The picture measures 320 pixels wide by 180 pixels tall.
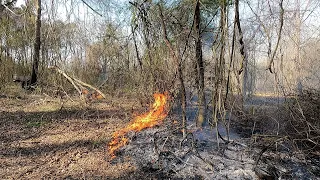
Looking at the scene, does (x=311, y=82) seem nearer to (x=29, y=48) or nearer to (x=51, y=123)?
(x=51, y=123)

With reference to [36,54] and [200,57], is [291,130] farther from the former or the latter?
[36,54]

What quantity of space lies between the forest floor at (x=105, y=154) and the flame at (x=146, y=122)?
0.45ft

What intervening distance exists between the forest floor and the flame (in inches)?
5.4

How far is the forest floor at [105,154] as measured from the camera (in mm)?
3350

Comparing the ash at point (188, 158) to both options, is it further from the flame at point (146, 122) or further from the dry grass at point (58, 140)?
the dry grass at point (58, 140)

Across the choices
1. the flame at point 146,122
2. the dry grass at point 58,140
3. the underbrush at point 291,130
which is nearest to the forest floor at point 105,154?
the dry grass at point 58,140

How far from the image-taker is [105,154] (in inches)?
155

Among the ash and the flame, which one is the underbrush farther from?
the flame

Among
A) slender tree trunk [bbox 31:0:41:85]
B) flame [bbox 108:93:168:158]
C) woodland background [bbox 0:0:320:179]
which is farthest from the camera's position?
slender tree trunk [bbox 31:0:41:85]

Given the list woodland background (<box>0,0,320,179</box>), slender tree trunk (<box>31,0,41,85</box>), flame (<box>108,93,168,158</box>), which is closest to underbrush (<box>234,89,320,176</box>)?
woodland background (<box>0,0,320,179</box>)

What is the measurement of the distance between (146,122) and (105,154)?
1.43m

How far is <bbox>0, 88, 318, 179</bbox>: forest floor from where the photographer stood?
11.0 feet

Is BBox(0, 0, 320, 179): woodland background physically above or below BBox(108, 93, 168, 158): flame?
above

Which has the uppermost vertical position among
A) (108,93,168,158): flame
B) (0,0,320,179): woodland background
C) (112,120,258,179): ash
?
(0,0,320,179): woodland background
